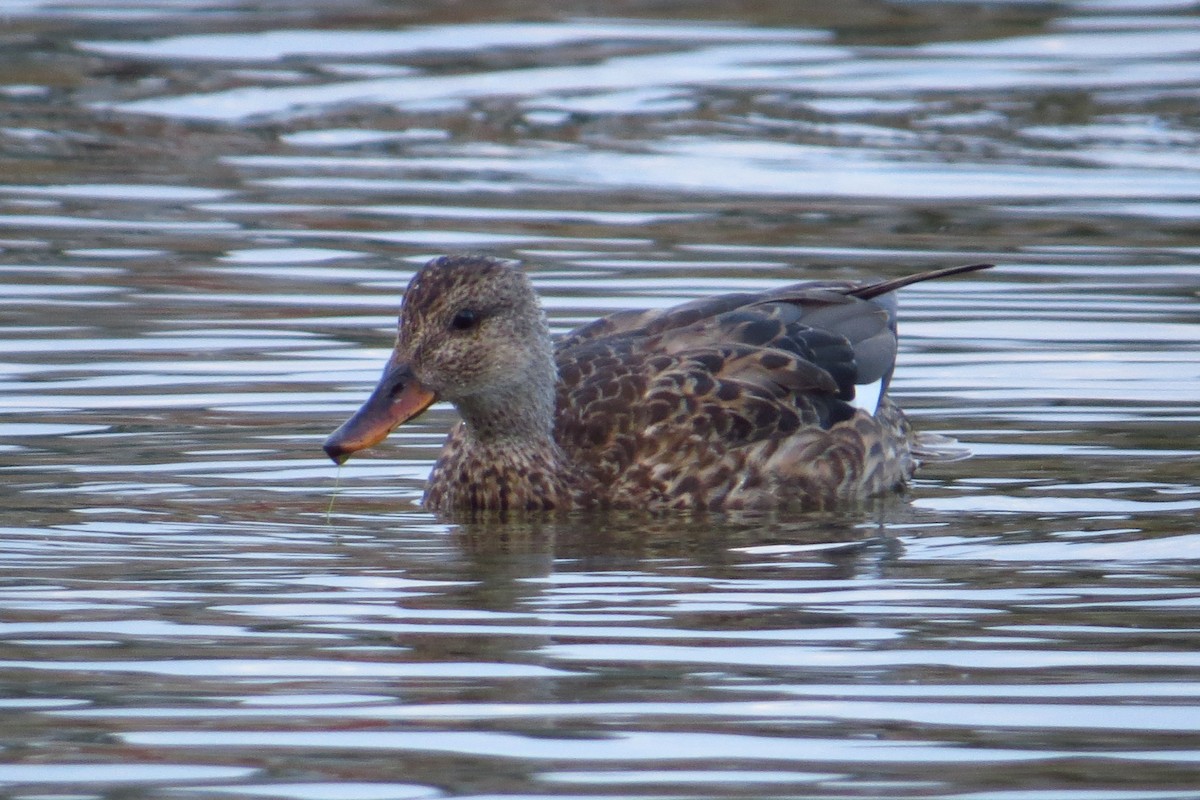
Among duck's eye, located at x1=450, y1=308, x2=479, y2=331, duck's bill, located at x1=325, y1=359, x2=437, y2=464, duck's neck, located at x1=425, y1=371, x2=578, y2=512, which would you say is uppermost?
duck's eye, located at x1=450, y1=308, x2=479, y2=331

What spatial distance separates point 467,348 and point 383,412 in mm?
471

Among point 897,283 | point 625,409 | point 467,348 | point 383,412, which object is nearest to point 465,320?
point 467,348

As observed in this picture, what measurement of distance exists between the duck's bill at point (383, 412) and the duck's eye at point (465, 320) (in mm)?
249

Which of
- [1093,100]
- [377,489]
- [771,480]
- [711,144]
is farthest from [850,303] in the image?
[1093,100]

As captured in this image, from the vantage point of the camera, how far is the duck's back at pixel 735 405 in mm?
8516

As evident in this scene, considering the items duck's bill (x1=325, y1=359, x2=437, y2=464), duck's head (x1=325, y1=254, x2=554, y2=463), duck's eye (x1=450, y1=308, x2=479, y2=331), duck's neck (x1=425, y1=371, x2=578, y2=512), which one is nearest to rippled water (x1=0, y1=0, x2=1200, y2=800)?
duck's neck (x1=425, y1=371, x2=578, y2=512)

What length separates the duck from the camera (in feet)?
27.3

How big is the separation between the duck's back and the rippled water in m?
0.24

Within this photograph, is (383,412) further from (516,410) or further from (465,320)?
(516,410)

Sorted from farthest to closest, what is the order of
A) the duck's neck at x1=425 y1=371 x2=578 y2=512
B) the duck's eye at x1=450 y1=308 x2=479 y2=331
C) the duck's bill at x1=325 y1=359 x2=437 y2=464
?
the duck's neck at x1=425 y1=371 x2=578 y2=512, the duck's eye at x1=450 y1=308 x2=479 y2=331, the duck's bill at x1=325 y1=359 x2=437 y2=464

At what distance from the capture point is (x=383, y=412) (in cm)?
799

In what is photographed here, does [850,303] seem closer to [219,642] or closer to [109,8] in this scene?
[219,642]

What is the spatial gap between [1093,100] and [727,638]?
13466mm

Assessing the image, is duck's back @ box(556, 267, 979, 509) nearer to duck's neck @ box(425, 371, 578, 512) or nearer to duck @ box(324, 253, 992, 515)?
duck @ box(324, 253, 992, 515)
